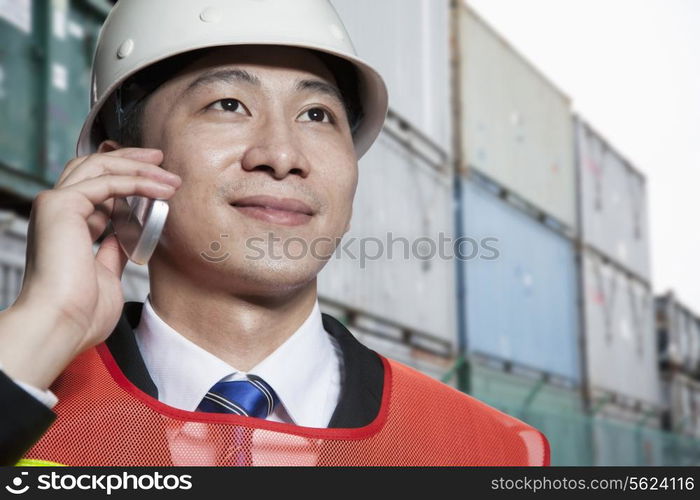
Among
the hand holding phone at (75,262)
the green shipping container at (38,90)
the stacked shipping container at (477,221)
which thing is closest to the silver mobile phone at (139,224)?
the hand holding phone at (75,262)

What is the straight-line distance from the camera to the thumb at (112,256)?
1936 millimetres

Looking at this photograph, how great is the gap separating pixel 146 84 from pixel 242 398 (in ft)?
2.64

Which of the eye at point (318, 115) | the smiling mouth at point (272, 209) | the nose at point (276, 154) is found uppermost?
the eye at point (318, 115)

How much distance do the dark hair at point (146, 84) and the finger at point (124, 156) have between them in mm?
291

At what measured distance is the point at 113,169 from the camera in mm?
1865

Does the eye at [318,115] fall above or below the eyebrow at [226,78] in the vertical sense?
below

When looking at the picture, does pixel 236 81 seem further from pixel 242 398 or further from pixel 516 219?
pixel 516 219

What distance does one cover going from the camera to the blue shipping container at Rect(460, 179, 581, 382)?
53.8 ft

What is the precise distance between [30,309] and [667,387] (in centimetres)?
2627

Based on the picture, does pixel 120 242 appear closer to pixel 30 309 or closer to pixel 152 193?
pixel 152 193

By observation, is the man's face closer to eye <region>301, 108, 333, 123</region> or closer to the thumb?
eye <region>301, 108, 333, 123</region>

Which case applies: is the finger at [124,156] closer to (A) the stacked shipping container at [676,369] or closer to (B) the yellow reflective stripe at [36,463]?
(B) the yellow reflective stripe at [36,463]

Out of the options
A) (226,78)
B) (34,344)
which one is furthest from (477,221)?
(34,344)

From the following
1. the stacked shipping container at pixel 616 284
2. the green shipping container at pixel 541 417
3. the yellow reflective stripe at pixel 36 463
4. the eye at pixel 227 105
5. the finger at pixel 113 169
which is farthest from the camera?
the stacked shipping container at pixel 616 284
